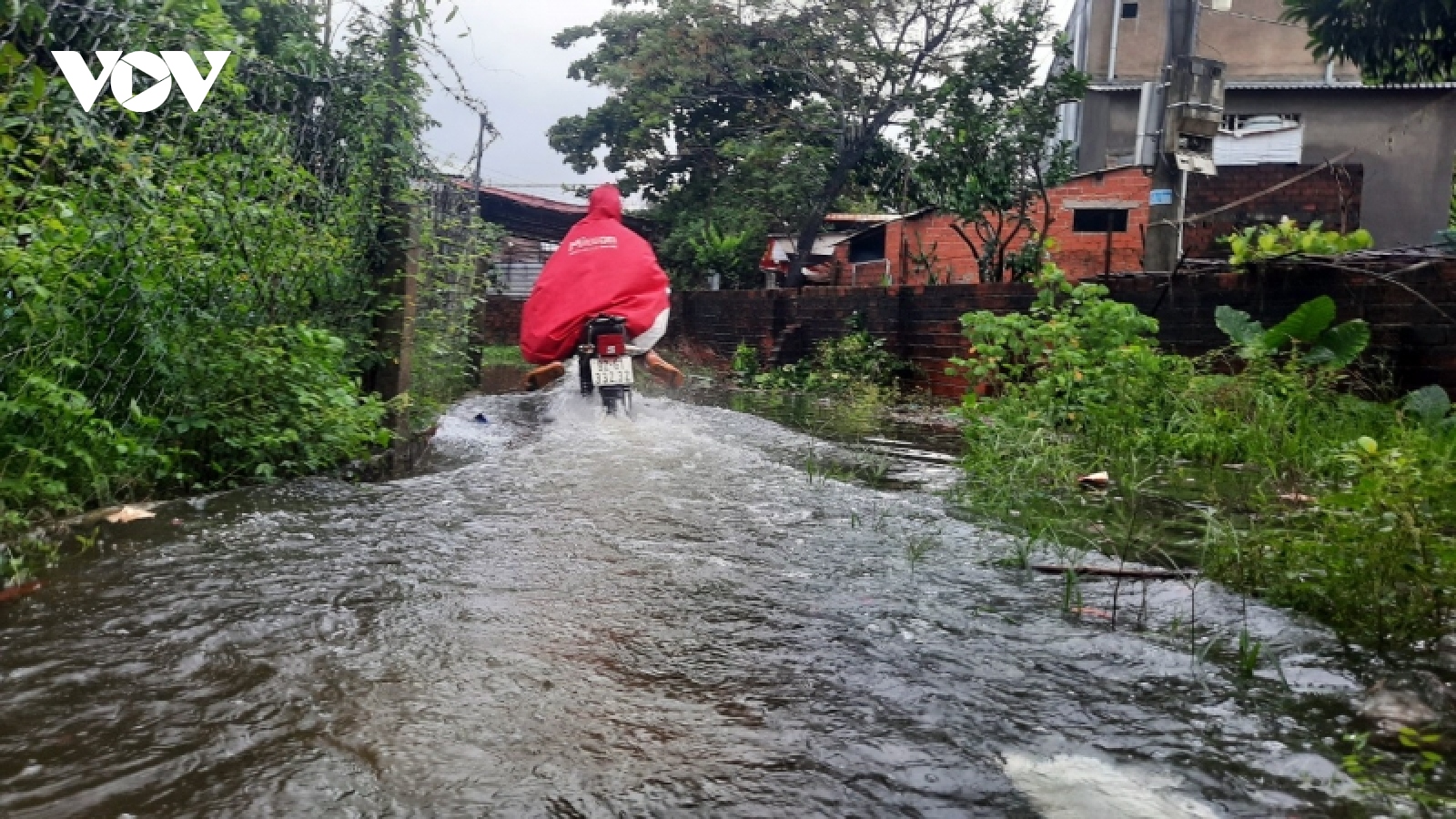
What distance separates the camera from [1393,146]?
18344 millimetres

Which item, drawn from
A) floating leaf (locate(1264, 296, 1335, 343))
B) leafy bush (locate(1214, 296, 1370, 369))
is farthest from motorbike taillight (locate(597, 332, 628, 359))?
floating leaf (locate(1264, 296, 1335, 343))

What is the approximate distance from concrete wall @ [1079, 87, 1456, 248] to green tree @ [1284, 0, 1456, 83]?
904 centimetres

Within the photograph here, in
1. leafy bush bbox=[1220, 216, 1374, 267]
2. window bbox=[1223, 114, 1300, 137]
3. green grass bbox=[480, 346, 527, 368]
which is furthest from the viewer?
window bbox=[1223, 114, 1300, 137]

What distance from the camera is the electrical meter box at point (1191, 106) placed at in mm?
9117

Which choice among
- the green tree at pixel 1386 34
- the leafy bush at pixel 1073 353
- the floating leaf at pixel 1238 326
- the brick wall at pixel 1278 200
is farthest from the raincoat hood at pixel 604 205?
the brick wall at pixel 1278 200

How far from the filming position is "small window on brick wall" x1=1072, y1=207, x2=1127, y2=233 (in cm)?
1866

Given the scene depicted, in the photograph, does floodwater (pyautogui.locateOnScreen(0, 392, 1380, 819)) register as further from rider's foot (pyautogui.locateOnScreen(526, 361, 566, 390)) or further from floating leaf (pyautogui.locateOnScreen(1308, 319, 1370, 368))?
floating leaf (pyautogui.locateOnScreen(1308, 319, 1370, 368))

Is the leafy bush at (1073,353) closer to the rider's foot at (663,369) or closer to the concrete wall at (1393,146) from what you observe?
the rider's foot at (663,369)

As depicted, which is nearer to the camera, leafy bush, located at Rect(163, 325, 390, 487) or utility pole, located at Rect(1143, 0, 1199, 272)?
leafy bush, located at Rect(163, 325, 390, 487)

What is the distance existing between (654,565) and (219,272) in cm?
197

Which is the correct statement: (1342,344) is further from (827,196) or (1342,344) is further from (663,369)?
(827,196)

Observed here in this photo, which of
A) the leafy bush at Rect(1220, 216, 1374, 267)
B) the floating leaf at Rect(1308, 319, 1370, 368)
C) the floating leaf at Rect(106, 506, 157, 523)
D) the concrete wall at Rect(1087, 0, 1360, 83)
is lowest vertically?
the floating leaf at Rect(106, 506, 157, 523)

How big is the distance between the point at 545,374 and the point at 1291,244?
17.2ft

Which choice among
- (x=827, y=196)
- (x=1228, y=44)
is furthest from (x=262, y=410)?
(x=1228, y=44)
